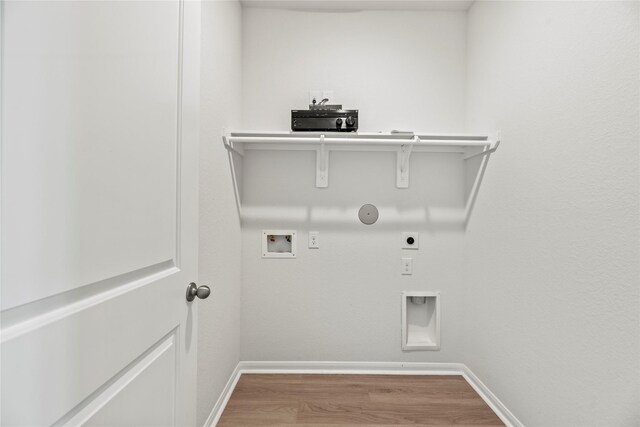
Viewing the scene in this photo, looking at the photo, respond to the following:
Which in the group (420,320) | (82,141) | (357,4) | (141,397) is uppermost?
(357,4)

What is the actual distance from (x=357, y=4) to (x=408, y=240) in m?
1.69

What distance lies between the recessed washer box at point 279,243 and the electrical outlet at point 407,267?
78 cm

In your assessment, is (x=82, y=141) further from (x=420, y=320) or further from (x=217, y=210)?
(x=420, y=320)

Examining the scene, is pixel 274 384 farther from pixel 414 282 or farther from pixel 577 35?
pixel 577 35

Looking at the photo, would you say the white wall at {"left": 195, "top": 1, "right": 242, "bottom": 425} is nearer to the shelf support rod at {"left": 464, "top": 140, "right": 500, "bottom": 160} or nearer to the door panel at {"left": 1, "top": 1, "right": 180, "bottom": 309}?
the door panel at {"left": 1, "top": 1, "right": 180, "bottom": 309}

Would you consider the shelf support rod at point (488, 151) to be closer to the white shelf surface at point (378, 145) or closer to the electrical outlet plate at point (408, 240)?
the white shelf surface at point (378, 145)

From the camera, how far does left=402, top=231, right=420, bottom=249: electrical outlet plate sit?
2.15 metres

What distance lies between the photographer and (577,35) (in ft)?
3.96

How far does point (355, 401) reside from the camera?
1.79 metres

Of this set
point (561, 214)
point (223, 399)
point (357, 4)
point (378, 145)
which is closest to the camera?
point (561, 214)

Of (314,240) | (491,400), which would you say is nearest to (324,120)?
(314,240)

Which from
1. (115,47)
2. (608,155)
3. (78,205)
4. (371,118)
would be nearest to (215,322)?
(78,205)

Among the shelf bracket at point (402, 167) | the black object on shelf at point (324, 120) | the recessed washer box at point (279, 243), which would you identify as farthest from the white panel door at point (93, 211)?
the shelf bracket at point (402, 167)

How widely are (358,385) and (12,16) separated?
2.18 meters
